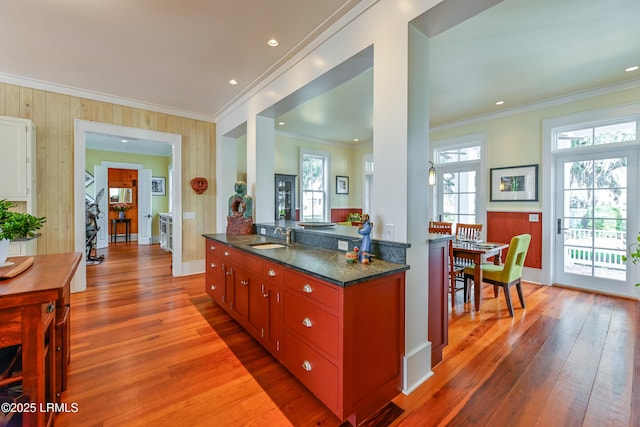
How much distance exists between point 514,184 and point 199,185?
542cm

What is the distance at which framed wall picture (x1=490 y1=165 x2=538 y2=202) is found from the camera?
434cm

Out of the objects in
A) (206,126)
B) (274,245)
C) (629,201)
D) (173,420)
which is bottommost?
(173,420)

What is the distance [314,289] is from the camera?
164 centimetres

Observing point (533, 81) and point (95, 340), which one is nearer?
point (95, 340)

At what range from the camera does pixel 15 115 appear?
3.53 meters

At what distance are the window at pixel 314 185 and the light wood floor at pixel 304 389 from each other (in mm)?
3774

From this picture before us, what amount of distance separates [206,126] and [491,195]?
5285 mm

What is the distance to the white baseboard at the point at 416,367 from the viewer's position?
5.94 feet

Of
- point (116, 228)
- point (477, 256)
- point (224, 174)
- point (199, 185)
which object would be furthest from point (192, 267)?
point (116, 228)

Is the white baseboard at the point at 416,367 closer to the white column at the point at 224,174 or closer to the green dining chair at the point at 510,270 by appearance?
the green dining chair at the point at 510,270

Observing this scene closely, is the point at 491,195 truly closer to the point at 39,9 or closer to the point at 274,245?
the point at 274,245

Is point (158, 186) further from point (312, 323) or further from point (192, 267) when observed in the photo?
point (312, 323)

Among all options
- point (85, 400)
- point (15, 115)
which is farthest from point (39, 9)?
point (85, 400)

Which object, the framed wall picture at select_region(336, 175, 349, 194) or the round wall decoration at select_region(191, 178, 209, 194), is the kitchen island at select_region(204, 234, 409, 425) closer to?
the round wall decoration at select_region(191, 178, 209, 194)
